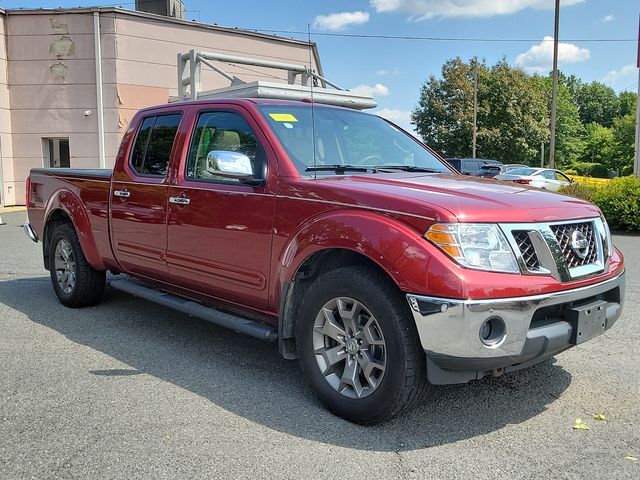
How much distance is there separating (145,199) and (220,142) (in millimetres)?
914

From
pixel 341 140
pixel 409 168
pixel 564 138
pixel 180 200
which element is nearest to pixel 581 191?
pixel 409 168

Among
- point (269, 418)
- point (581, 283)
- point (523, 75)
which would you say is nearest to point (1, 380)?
point (269, 418)

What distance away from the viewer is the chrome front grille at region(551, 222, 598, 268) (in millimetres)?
3373

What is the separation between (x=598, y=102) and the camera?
330 ft

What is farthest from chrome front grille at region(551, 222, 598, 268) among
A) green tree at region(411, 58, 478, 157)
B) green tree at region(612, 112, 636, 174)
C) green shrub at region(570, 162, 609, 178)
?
green shrub at region(570, 162, 609, 178)

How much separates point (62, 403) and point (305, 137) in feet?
7.88

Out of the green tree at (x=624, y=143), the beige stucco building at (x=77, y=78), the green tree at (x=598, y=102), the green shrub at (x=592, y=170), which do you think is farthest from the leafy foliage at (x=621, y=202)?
the green tree at (x=598, y=102)

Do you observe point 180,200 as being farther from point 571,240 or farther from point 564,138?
point 564,138

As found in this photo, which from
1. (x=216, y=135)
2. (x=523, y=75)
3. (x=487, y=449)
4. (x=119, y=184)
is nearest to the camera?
(x=487, y=449)

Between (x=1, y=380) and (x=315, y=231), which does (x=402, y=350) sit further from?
(x=1, y=380)

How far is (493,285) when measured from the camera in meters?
3.02

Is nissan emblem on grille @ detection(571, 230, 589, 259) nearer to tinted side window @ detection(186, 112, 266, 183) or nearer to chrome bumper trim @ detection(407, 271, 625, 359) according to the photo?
chrome bumper trim @ detection(407, 271, 625, 359)

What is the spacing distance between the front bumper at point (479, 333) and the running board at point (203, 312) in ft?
3.93

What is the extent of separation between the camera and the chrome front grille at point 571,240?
3.37m
